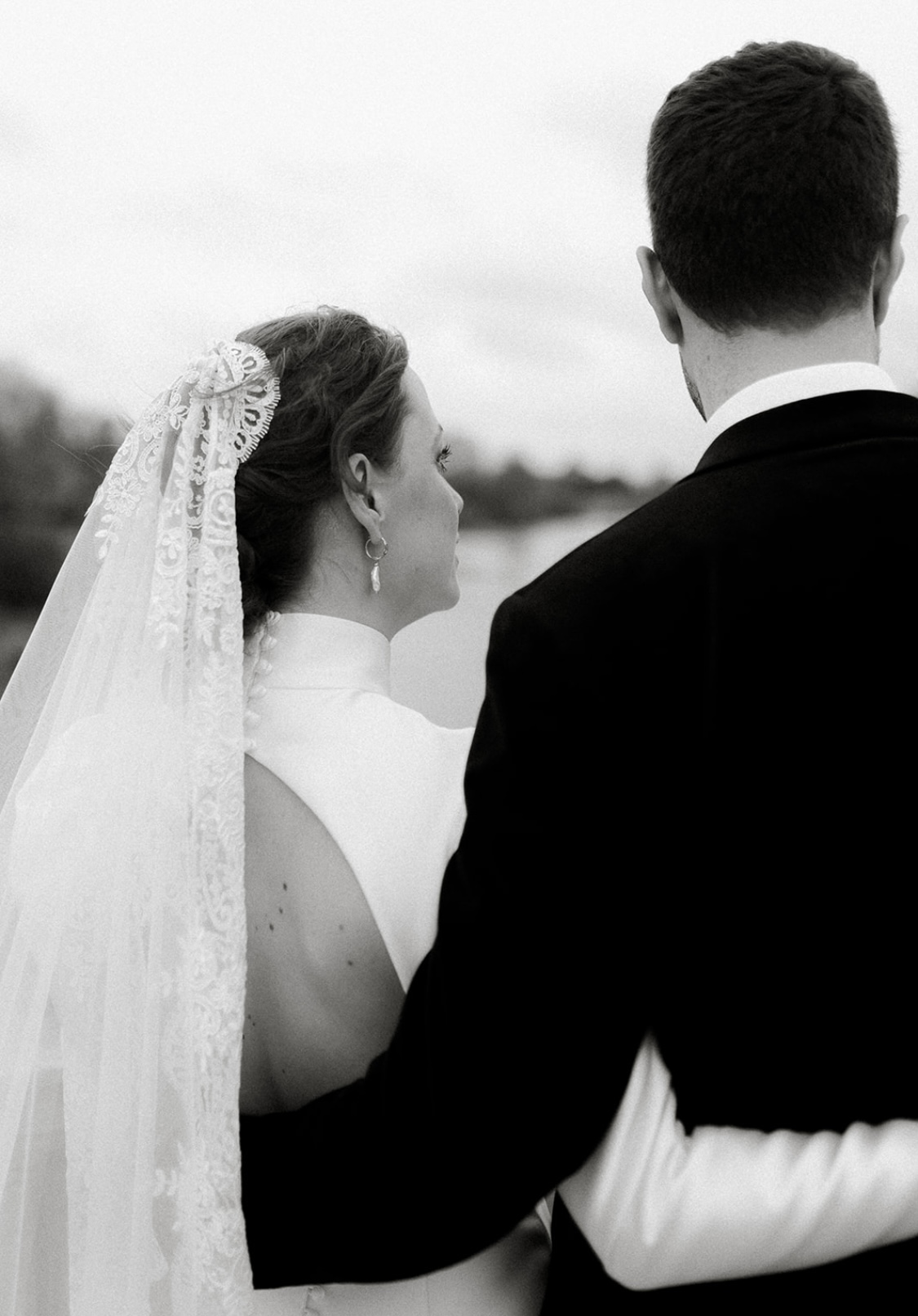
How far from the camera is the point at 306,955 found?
4.01 feet

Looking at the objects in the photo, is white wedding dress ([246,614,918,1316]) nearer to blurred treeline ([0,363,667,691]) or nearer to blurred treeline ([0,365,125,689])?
blurred treeline ([0,363,667,691])

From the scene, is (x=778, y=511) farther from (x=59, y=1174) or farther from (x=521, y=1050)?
(x=59, y=1174)

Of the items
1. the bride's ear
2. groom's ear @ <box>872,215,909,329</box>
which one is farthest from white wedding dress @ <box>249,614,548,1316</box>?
groom's ear @ <box>872,215,909,329</box>

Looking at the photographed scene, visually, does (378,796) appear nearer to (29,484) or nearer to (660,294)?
(660,294)

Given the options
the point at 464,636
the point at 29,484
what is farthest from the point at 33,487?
the point at 464,636

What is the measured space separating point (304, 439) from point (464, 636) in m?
1.91

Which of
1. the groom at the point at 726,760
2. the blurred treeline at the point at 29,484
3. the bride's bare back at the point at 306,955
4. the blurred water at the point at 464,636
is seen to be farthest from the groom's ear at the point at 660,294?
the blurred treeline at the point at 29,484

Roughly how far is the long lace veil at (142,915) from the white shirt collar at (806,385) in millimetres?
538

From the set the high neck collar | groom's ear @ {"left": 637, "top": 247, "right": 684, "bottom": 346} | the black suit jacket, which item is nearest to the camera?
the black suit jacket

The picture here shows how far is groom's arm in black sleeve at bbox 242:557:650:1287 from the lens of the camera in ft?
3.12

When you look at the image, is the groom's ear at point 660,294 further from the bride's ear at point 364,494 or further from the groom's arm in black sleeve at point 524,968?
the bride's ear at point 364,494

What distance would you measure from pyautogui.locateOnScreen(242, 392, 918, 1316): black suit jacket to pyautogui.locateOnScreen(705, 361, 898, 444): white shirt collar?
1 cm

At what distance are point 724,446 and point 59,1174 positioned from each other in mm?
978

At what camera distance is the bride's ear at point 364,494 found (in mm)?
1383
